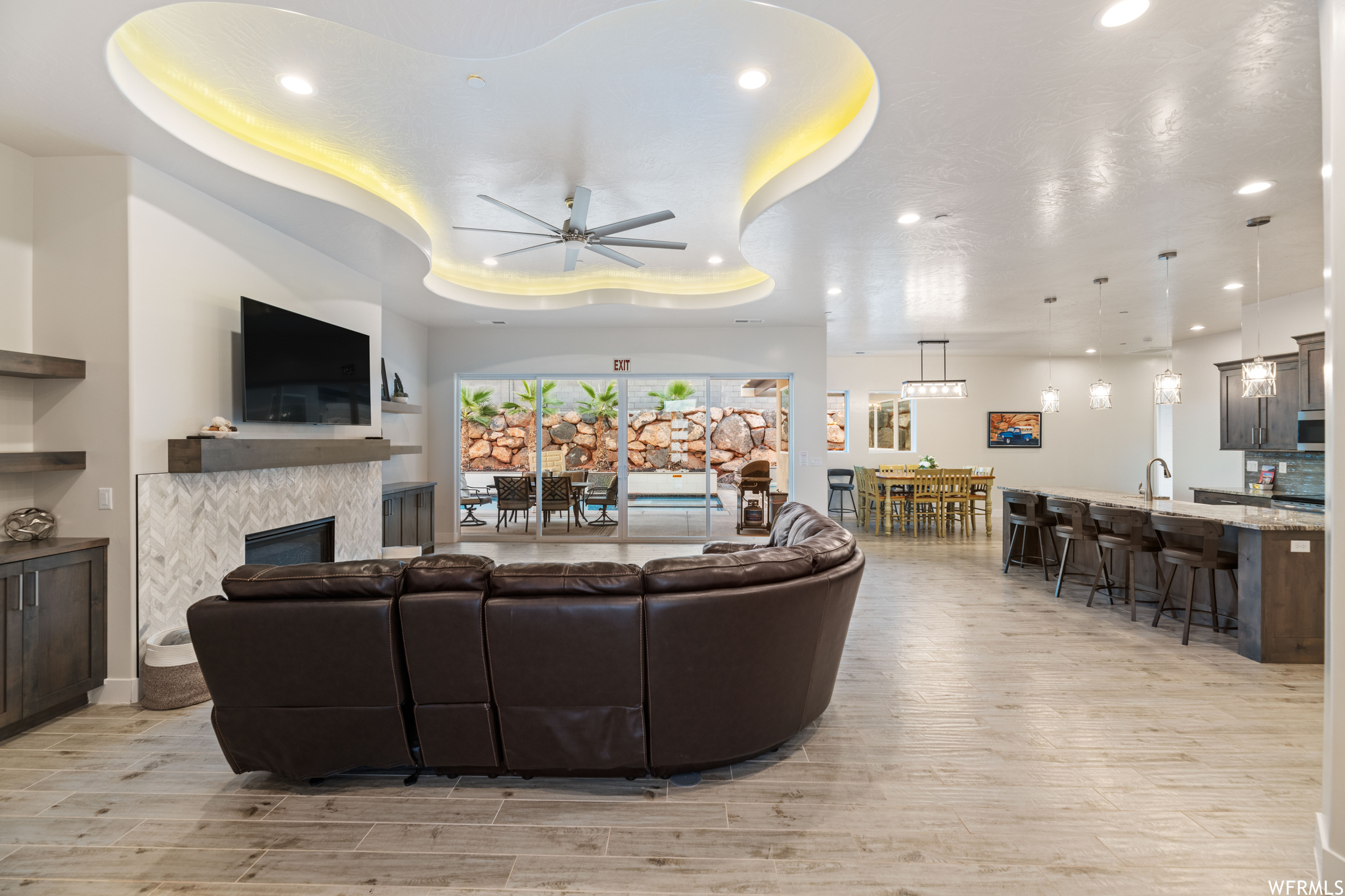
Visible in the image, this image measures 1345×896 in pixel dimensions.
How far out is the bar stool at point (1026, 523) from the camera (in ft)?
20.5

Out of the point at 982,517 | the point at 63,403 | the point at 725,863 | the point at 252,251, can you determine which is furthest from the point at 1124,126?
the point at 982,517

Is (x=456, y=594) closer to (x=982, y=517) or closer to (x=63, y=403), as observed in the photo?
(x=63, y=403)

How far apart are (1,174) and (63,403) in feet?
3.97

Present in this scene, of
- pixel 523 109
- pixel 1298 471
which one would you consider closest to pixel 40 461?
pixel 523 109

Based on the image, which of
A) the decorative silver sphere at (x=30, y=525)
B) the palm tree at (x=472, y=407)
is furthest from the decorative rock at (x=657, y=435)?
the decorative silver sphere at (x=30, y=525)

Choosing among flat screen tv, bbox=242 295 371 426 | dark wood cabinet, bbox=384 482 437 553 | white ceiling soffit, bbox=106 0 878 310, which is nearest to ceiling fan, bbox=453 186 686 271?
white ceiling soffit, bbox=106 0 878 310

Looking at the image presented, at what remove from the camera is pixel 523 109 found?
337 centimetres

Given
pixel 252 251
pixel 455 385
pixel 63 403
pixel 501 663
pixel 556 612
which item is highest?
pixel 252 251

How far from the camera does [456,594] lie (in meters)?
2.37

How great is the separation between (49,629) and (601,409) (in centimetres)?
616

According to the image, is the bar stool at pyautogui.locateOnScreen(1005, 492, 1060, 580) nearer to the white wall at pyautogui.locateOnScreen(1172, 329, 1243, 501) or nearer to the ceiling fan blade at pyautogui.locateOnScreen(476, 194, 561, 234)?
the white wall at pyautogui.locateOnScreen(1172, 329, 1243, 501)

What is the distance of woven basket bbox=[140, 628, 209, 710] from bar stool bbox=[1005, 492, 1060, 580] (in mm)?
6786

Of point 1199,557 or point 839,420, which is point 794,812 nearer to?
point 1199,557

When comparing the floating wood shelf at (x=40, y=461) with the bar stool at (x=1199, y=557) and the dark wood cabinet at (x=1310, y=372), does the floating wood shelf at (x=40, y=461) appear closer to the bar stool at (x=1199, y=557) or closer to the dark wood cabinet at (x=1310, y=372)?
the bar stool at (x=1199, y=557)
